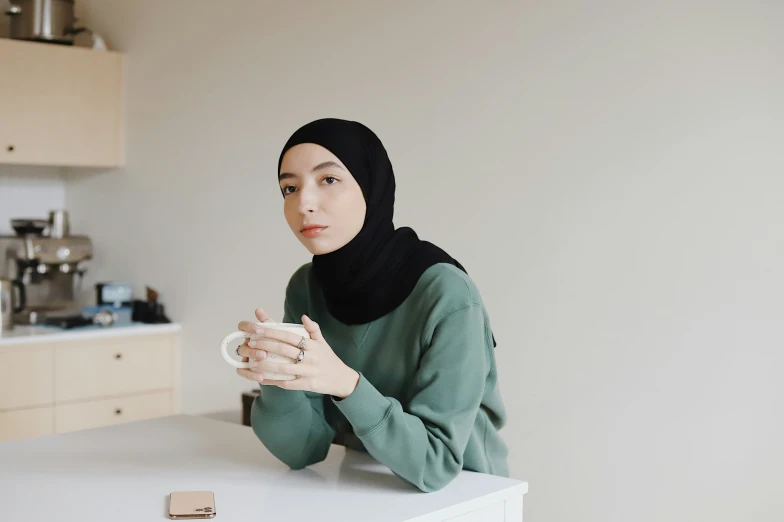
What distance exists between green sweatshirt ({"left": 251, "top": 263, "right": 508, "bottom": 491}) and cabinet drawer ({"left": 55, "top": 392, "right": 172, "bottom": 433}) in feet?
6.92

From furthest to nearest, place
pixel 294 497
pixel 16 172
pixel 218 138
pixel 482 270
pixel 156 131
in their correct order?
pixel 16 172, pixel 156 131, pixel 218 138, pixel 482 270, pixel 294 497

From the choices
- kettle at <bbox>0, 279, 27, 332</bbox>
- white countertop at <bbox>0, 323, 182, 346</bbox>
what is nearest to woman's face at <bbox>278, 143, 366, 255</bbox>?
white countertop at <bbox>0, 323, 182, 346</bbox>

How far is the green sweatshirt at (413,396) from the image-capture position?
132cm

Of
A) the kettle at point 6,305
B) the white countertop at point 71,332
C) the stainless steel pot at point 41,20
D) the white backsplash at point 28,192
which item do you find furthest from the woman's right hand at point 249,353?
the white backsplash at point 28,192

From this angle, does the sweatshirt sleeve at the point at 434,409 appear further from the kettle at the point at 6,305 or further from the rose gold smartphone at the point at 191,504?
the kettle at the point at 6,305

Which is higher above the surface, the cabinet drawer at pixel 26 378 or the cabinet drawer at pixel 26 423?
the cabinet drawer at pixel 26 378

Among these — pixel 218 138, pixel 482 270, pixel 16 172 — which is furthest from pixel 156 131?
pixel 482 270

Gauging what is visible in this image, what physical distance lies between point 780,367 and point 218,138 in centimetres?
222

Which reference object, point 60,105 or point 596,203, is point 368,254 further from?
point 60,105

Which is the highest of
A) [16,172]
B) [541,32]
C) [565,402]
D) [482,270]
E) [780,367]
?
[541,32]

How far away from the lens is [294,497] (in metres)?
1.34

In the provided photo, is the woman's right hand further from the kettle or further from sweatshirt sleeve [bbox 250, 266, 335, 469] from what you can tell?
the kettle

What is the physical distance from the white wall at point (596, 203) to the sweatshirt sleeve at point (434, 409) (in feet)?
3.16

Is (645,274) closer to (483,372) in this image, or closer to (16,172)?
(483,372)
